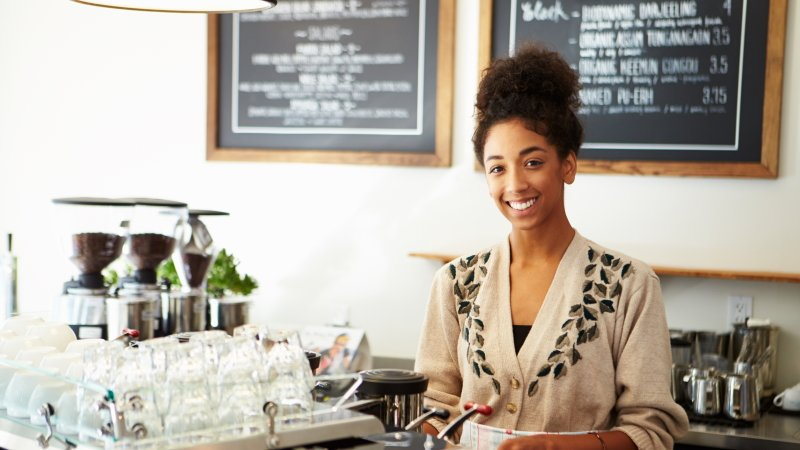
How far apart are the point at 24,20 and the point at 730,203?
9.52ft

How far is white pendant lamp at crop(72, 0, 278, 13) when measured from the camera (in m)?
2.22

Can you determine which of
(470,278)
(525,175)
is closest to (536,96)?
(525,175)

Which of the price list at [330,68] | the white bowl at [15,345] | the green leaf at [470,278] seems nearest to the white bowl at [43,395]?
the white bowl at [15,345]

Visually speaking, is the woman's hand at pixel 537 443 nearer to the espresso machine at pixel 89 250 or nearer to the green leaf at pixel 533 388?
the green leaf at pixel 533 388

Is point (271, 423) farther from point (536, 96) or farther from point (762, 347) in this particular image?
point (762, 347)

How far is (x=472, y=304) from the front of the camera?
2.16m

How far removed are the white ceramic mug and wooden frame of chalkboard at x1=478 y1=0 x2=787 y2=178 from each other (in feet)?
2.14

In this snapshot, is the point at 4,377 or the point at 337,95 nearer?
the point at 4,377

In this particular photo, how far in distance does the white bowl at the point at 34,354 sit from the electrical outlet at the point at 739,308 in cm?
→ 212

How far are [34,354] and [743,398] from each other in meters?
1.94

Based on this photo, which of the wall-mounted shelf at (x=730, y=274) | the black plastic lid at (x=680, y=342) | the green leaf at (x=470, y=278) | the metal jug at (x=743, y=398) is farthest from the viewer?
the black plastic lid at (x=680, y=342)

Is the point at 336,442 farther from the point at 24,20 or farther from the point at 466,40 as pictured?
the point at 24,20

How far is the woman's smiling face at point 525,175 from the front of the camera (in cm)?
205

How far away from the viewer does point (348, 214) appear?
3688 mm
